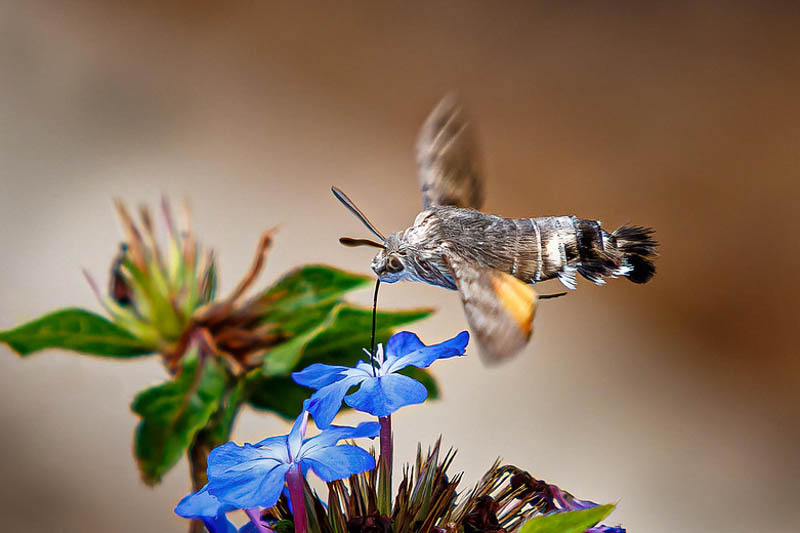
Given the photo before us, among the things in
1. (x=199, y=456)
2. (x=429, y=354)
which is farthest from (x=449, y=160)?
(x=199, y=456)

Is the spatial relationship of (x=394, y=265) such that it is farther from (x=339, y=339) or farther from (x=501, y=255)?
(x=339, y=339)

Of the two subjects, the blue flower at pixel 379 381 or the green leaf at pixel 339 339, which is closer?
the blue flower at pixel 379 381

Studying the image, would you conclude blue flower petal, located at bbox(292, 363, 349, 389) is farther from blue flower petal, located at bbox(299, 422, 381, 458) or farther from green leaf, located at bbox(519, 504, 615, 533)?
green leaf, located at bbox(519, 504, 615, 533)

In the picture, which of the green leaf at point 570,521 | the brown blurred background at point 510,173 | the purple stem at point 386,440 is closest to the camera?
the green leaf at point 570,521

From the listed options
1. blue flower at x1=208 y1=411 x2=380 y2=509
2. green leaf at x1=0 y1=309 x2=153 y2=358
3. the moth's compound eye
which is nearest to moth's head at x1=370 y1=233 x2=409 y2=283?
the moth's compound eye

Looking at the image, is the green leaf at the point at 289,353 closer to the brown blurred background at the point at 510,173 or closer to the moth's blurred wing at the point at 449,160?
the moth's blurred wing at the point at 449,160

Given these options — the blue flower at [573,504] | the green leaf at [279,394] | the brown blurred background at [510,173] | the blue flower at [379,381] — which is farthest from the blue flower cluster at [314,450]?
the brown blurred background at [510,173]

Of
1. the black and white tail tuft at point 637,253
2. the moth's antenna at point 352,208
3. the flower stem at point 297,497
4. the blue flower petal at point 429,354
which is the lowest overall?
the flower stem at point 297,497
